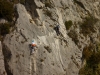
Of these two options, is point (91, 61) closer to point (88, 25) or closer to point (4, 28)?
point (88, 25)

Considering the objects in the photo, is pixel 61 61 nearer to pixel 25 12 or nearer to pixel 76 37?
pixel 76 37

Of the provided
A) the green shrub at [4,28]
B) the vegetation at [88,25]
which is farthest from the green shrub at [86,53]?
the green shrub at [4,28]

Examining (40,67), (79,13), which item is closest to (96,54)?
(79,13)

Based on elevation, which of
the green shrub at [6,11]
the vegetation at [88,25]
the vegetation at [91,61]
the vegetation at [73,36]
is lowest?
the vegetation at [91,61]

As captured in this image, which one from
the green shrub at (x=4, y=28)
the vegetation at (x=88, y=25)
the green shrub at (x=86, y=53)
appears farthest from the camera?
the vegetation at (x=88, y=25)

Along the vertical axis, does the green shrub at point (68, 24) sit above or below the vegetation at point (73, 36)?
above

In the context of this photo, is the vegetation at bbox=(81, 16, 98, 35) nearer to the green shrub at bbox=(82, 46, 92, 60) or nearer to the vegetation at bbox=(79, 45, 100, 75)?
the vegetation at bbox=(79, 45, 100, 75)

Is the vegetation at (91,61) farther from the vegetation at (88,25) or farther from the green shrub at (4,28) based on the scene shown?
the green shrub at (4,28)

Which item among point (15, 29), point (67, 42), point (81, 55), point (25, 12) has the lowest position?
point (81, 55)
